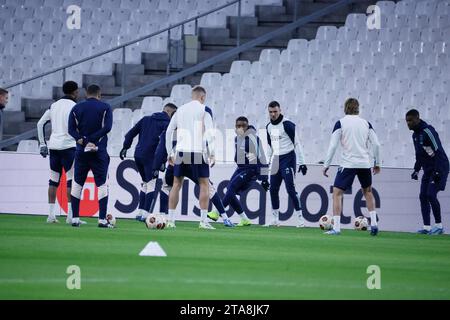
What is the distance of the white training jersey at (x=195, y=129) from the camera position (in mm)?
19219

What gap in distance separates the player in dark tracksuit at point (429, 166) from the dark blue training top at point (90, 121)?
669 cm

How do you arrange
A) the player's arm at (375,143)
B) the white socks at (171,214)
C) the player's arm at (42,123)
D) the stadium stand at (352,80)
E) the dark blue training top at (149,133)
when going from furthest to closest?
the stadium stand at (352,80)
the dark blue training top at (149,133)
the player's arm at (42,123)
the white socks at (171,214)
the player's arm at (375,143)

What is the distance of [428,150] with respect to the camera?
22484mm

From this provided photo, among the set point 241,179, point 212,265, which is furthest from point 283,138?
point 212,265

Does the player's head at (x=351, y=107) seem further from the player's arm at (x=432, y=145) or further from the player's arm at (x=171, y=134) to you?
the player's arm at (x=432, y=145)

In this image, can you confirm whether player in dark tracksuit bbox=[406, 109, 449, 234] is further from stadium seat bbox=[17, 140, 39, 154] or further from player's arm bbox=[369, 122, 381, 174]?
stadium seat bbox=[17, 140, 39, 154]

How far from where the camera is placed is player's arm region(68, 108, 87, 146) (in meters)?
18.5

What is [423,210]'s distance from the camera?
73.9 ft

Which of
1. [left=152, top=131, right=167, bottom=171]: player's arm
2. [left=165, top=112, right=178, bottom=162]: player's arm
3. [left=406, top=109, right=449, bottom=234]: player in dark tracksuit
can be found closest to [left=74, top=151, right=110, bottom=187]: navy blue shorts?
[left=165, top=112, right=178, bottom=162]: player's arm

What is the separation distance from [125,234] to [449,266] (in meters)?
5.51

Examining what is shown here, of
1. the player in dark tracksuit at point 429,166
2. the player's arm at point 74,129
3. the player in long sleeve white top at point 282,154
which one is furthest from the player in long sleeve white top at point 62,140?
the player in dark tracksuit at point 429,166

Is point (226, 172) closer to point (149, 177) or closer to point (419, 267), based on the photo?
point (149, 177)

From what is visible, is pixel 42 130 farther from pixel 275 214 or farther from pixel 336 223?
pixel 336 223
